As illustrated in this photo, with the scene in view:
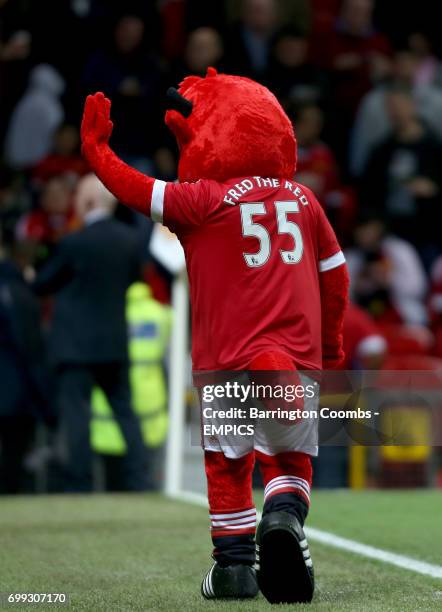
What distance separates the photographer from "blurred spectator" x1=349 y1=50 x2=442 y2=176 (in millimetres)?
11945

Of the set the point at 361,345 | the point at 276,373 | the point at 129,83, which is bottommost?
the point at 276,373

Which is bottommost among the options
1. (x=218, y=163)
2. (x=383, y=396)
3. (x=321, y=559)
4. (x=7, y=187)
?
(x=321, y=559)

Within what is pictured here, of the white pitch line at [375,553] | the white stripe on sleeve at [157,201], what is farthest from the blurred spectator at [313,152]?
the white stripe on sleeve at [157,201]

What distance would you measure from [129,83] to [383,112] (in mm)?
2059

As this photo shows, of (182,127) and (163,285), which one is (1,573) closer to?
(182,127)

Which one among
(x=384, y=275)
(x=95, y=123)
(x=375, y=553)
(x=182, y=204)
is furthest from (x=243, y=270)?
(x=384, y=275)

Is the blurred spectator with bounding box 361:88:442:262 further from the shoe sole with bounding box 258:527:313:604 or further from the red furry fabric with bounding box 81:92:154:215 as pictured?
the shoe sole with bounding box 258:527:313:604

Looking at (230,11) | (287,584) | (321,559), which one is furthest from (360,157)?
(287,584)

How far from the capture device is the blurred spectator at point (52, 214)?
10281 mm

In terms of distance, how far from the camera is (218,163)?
4.23 m

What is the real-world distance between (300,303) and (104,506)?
120 inches

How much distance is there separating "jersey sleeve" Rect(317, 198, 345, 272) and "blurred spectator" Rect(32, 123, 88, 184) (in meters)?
6.66

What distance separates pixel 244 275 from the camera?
13.4 feet

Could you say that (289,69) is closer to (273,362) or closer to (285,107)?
(285,107)
